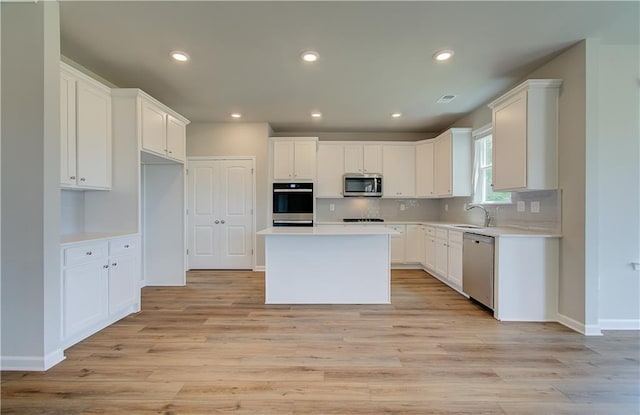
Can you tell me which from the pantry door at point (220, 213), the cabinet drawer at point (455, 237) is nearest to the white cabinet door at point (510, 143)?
the cabinet drawer at point (455, 237)

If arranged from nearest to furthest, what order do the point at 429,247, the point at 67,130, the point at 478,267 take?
the point at 67,130 < the point at 478,267 < the point at 429,247

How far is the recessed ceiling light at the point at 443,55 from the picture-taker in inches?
114

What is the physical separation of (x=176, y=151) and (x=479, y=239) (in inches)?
162

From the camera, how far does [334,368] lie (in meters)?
2.18

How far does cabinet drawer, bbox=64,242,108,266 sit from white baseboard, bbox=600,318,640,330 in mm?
4820

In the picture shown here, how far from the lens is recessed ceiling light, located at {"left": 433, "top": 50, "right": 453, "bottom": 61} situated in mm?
2898

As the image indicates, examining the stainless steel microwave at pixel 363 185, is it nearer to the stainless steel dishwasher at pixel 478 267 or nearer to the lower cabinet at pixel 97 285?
the stainless steel dishwasher at pixel 478 267

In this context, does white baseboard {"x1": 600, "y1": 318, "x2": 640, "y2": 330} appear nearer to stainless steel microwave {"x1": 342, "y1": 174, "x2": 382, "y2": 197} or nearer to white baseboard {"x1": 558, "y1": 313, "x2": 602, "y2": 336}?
white baseboard {"x1": 558, "y1": 313, "x2": 602, "y2": 336}

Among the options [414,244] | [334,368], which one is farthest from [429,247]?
[334,368]

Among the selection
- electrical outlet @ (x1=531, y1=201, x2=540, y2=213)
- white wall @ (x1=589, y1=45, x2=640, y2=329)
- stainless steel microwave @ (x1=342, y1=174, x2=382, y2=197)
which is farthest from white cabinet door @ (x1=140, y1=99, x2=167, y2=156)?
white wall @ (x1=589, y1=45, x2=640, y2=329)

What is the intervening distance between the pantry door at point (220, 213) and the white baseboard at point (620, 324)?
15.6 ft

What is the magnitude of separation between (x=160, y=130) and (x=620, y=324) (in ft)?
17.9

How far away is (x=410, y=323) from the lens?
3.03 m

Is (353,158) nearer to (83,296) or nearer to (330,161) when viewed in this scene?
(330,161)
